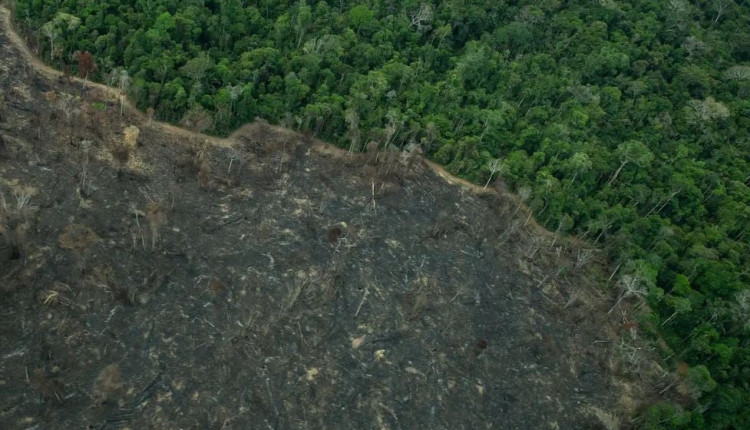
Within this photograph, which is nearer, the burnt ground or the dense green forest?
the burnt ground

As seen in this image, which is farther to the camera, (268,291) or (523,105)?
(523,105)

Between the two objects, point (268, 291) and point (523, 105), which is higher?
point (523, 105)

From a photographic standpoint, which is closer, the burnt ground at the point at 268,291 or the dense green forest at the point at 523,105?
the burnt ground at the point at 268,291

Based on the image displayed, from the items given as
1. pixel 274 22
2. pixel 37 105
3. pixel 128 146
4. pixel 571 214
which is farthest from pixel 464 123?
pixel 37 105

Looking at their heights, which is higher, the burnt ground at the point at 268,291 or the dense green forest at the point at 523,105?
the dense green forest at the point at 523,105

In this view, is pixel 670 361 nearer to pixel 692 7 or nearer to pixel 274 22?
pixel 274 22
